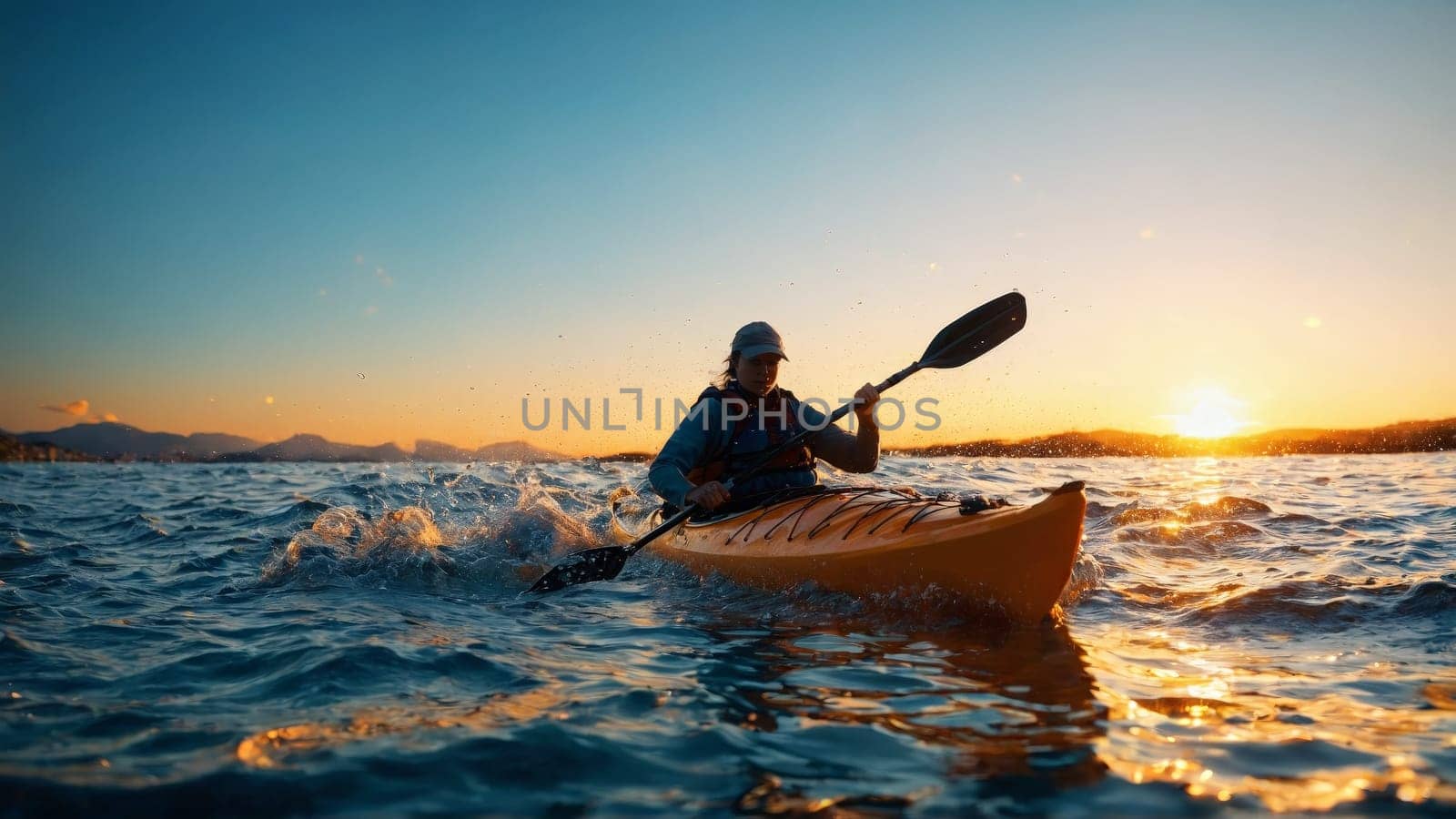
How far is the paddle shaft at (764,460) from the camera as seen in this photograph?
558cm

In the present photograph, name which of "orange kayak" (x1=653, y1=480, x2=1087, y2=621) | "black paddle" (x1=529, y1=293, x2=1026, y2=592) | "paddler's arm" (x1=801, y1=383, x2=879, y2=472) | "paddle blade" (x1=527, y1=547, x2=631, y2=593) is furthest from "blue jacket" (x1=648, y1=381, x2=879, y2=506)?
"paddle blade" (x1=527, y1=547, x2=631, y2=593)

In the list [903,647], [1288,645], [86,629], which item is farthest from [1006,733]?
[86,629]

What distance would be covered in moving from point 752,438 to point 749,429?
68 millimetres

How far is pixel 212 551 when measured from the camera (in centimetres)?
675

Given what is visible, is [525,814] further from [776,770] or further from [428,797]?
[776,770]

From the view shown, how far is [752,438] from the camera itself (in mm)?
5938

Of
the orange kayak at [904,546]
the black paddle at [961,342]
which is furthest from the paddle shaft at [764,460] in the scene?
the orange kayak at [904,546]

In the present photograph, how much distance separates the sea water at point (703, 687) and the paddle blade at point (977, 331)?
1.67m

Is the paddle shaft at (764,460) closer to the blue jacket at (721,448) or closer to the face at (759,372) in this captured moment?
the blue jacket at (721,448)

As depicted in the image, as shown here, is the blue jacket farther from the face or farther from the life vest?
the face

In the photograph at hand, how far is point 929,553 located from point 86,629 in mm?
4059

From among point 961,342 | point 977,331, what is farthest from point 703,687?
point 977,331

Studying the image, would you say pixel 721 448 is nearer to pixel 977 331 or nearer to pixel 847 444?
pixel 847 444

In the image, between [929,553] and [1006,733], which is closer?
[1006,733]
